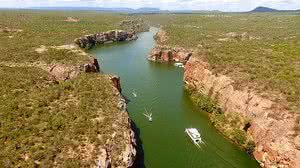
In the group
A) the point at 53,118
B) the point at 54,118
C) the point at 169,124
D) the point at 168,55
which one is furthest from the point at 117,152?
the point at 168,55

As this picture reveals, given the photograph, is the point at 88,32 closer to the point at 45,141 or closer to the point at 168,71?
the point at 168,71

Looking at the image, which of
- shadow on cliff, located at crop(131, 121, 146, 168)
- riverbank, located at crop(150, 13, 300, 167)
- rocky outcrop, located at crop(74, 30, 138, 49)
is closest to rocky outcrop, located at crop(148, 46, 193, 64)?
rocky outcrop, located at crop(74, 30, 138, 49)

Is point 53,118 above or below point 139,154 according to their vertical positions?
above

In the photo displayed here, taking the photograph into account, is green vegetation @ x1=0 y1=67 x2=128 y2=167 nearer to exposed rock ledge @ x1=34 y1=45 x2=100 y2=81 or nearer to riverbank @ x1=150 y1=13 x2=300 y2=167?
exposed rock ledge @ x1=34 y1=45 x2=100 y2=81

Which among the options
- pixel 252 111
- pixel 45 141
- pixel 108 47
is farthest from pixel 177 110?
pixel 108 47

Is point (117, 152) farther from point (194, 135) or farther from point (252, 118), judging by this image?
point (252, 118)

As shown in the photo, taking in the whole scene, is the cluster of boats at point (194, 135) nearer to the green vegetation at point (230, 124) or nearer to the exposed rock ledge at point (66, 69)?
the green vegetation at point (230, 124)
